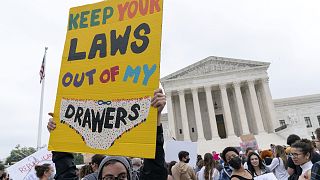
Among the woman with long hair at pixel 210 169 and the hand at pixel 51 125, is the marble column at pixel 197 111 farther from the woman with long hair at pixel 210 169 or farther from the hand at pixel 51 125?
the hand at pixel 51 125

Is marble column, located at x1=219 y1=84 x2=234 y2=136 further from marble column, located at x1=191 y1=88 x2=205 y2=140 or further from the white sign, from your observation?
the white sign

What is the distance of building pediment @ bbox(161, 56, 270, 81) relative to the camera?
147 ft

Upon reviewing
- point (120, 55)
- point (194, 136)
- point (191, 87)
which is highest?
point (191, 87)

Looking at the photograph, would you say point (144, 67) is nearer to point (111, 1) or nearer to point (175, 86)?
point (111, 1)

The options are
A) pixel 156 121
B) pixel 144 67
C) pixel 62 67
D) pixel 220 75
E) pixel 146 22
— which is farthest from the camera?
pixel 220 75

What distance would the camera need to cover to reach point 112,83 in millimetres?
2719

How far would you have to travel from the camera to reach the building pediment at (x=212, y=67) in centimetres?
4479

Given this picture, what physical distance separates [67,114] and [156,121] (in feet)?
3.21

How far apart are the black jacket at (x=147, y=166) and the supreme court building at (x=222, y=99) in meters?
40.1

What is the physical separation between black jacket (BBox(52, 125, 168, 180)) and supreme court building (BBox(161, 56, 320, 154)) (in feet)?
132

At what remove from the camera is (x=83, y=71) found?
291cm

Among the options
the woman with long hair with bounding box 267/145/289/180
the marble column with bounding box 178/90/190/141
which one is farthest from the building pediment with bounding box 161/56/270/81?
the woman with long hair with bounding box 267/145/289/180

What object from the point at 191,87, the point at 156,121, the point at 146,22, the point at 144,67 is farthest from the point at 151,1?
the point at 191,87

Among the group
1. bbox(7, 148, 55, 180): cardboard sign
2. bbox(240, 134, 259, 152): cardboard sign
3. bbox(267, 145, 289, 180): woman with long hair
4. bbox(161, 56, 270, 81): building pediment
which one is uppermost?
bbox(161, 56, 270, 81): building pediment
